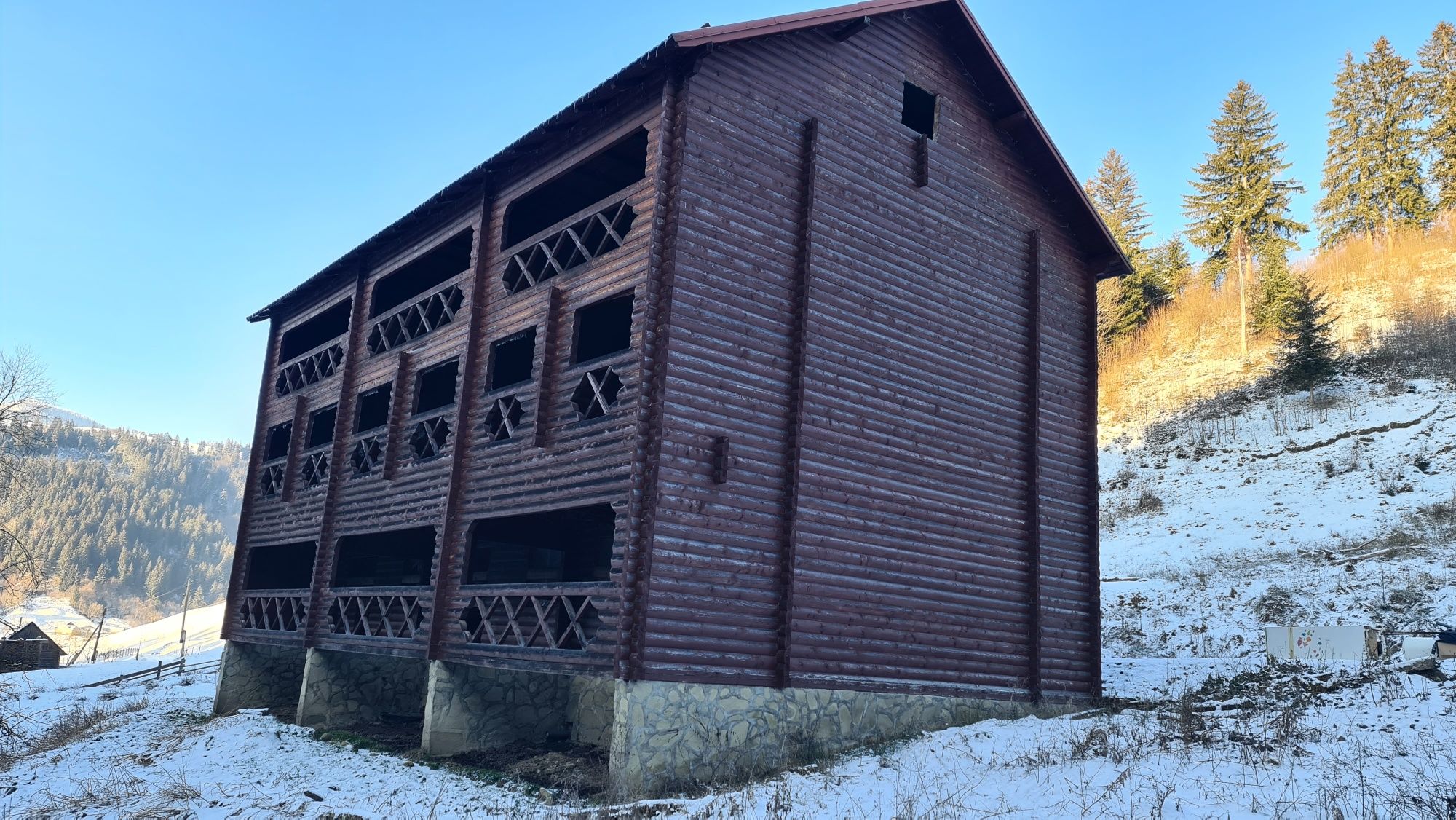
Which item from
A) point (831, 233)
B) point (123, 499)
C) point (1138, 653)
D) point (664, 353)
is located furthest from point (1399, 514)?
point (123, 499)

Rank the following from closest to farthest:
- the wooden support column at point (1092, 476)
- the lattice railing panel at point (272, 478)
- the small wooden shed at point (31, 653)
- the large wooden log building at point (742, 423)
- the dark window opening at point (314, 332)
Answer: the large wooden log building at point (742, 423), the wooden support column at point (1092, 476), the lattice railing panel at point (272, 478), the dark window opening at point (314, 332), the small wooden shed at point (31, 653)

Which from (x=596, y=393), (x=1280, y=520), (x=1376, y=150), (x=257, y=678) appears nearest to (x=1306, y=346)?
(x=1280, y=520)

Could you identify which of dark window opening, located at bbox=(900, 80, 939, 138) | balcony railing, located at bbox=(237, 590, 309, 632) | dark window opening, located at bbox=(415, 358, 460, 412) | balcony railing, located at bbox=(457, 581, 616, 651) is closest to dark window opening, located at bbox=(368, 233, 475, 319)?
dark window opening, located at bbox=(415, 358, 460, 412)

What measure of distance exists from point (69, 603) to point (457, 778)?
148787mm

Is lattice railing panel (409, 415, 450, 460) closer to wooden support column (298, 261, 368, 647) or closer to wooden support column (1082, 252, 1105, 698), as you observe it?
wooden support column (298, 261, 368, 647)

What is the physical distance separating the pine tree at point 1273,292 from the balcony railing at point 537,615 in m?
34.4

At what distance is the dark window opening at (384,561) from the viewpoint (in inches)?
928

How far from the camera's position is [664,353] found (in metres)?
13.8

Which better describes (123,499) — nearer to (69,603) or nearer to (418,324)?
(69,603)

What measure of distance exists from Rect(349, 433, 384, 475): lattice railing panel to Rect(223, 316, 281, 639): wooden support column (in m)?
4.81

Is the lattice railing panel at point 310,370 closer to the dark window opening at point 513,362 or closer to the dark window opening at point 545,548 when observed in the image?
the dark window opening at point 513,362

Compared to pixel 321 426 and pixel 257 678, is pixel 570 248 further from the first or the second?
pixel 257 678

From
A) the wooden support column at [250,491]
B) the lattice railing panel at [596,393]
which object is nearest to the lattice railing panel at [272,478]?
the wooden support column at [250,491]

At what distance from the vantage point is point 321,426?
26.4 m
